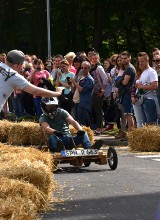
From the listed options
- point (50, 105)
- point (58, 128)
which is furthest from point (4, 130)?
point (50, 105)

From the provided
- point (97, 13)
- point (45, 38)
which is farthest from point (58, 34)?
point (97, 13)

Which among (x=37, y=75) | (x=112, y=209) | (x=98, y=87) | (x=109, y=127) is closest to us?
(x=112, y=209)

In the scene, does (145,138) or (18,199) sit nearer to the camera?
(18,199)

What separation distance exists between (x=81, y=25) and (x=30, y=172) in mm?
39765

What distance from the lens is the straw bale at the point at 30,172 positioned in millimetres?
9109

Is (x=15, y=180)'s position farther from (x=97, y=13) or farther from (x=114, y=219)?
(x=97, y=13)

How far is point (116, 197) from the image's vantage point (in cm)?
1028

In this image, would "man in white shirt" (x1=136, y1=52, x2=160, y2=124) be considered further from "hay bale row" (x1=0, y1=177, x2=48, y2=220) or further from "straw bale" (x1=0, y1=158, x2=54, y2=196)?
"hay bale row" (x1=0, y1=177, x2=48, y2=220)

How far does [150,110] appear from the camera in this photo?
1794 centimetres

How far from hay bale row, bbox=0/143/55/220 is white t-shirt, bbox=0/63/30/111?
700mm

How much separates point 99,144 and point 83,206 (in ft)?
13.3

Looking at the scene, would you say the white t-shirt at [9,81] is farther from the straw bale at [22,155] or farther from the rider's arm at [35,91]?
the straw bale at [22,155]

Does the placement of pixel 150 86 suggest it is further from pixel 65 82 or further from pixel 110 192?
pixel 110 192

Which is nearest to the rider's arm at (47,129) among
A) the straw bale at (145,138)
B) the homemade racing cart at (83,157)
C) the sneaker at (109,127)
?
the homemade racing cart at (83,157)
